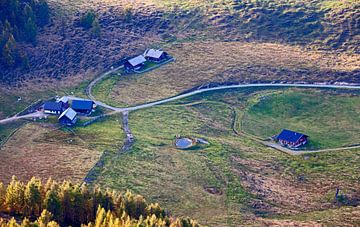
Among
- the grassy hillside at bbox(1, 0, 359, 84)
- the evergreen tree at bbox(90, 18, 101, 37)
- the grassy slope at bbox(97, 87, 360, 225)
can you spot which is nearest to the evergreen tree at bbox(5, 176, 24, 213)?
the grassy slope at bbox(97, 87, 360, 225)

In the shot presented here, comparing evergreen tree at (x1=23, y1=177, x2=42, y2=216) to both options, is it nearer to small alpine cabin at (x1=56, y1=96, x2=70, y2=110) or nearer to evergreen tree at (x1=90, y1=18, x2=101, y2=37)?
small alpine cabin at (x1=56, y1=96, x2=70, y2=110)

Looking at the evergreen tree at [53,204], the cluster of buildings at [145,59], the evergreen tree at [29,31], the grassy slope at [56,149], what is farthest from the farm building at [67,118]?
the evergreen tree at [53,204]

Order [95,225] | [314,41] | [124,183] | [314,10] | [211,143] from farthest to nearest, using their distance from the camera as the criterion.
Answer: [314,10]
[314,41]
[211,143]
[124,183]
[95,225]

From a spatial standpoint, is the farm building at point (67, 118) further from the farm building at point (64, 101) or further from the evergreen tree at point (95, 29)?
the evergreen tree at point (95, 29)

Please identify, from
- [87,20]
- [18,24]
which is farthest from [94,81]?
[18,24]

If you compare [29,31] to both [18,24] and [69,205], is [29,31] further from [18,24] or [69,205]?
[69,205]

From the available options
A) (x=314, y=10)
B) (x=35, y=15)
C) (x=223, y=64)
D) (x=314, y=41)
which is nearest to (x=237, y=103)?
(x=223, y=64)

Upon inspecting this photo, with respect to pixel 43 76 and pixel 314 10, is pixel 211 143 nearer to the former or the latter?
pixel 43 76
